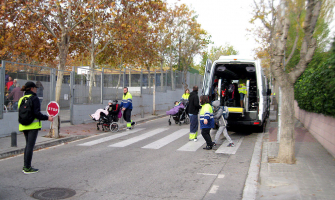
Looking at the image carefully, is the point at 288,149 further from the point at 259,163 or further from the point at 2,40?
the point at 2,40

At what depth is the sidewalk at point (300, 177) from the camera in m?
5.16

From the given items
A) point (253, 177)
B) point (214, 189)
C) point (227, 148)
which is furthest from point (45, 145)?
point (253, 177)

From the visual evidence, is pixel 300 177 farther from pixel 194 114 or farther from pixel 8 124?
pixel 8 124

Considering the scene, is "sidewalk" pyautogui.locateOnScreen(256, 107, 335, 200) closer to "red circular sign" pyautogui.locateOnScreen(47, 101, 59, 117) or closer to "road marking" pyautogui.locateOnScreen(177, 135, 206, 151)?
"road marking" pyautogui.locateOnScreen(177, 135, 206, 151)

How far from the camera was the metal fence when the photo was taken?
11453 millimetres

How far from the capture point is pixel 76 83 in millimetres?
15359

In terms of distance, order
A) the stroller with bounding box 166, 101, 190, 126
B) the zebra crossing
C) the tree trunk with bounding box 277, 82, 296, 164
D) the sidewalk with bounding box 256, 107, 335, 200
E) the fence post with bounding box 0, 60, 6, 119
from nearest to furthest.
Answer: the sidewalk with bounding box 256, 107, 335, 200, the tree trunk with bounding box 277, 82, 296, 164, the zebra crossing, the fence post with bounding box 0, 60, 6, 119, the stroller with bounding box 166, 101, 190, 126

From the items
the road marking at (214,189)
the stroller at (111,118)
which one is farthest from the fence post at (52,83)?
the road marking at (214,189)

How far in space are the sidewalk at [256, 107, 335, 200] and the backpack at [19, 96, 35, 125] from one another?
4803mm

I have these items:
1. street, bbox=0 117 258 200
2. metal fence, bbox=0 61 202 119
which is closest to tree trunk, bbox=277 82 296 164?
street, bbox=0 117 258 200

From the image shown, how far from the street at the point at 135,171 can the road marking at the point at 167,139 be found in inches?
1.3

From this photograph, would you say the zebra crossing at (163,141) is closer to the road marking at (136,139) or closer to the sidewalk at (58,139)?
the road marking at (136,139)

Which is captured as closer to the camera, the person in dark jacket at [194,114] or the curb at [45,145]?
the curb at [45,145]

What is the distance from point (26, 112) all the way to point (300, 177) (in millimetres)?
5733
